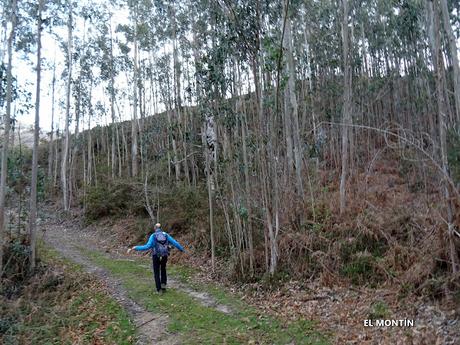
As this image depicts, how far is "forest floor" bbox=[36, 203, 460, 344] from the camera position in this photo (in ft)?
18.1

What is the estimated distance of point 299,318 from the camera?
6.49 m

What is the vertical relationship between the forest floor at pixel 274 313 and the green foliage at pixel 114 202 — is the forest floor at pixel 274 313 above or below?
below

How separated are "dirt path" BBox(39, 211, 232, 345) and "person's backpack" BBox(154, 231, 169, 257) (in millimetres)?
1137

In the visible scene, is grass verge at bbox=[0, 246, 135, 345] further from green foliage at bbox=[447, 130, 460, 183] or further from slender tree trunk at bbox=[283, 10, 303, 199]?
green foliage at bbox=[447, 130, 460, 183]

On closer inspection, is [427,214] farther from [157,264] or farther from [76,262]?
[76,262]

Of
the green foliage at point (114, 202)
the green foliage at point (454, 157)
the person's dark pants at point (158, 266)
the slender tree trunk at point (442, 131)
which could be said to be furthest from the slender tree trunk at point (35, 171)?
the green foliage at point (454, 157)

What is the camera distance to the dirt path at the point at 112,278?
6.49 metres

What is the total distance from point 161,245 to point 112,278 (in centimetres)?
294

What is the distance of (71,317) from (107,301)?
81 cm

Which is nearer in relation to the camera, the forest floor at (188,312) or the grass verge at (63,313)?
the forest floor at (188,312)

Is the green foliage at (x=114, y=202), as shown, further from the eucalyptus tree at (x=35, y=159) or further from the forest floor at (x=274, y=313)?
the forest floor at (x=274, y=313)

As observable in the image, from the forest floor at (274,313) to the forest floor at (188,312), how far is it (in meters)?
0.02

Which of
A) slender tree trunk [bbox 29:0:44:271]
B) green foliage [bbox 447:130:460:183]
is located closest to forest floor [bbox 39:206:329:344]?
slender tree trunk [bbox 29:0:44:271]

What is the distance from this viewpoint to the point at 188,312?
282 inches
